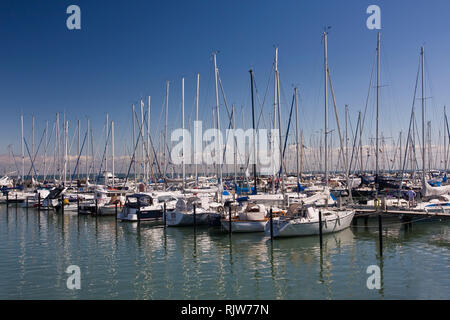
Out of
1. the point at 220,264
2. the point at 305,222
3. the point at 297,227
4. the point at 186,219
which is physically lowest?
the point at 220,264

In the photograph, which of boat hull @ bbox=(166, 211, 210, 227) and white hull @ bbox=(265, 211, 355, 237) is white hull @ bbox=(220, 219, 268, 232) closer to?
white hull @ bbox=(265, 211, 355, 237)

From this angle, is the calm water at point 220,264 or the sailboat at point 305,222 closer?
the calm water at point 220,264

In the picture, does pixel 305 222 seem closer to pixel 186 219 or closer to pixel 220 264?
pixel 220 264

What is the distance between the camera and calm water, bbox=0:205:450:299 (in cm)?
1611

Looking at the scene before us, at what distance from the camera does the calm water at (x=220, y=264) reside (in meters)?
16.1

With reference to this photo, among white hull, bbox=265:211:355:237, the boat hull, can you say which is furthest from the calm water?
the boat hull

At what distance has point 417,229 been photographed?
30.9 meters

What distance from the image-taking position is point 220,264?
2086cm

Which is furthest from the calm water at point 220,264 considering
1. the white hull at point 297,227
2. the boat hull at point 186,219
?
the boat hull at point 186,219

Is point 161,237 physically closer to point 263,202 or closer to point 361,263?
point 263,202

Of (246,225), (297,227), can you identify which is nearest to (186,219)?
(246,225)

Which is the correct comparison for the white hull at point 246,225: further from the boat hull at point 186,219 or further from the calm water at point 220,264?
the boat hull at point 186,219
